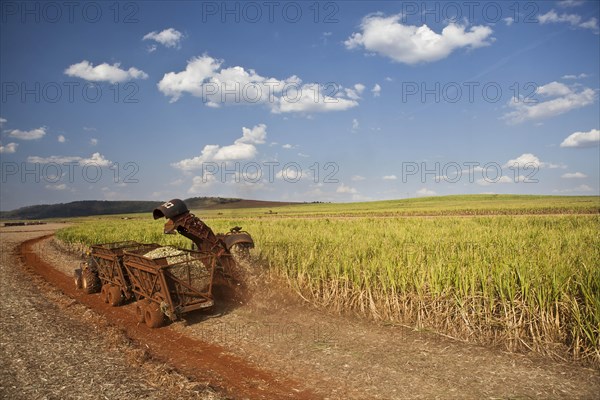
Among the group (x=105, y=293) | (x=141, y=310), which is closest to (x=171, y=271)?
(x=141, y=310)

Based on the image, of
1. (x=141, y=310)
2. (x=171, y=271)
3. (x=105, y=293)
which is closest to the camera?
(x=171, y=271)

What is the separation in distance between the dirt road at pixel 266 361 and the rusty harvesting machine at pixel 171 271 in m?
0.56

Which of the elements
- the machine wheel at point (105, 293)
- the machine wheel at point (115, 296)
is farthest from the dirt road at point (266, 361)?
the machine wheel at point (105, 293)

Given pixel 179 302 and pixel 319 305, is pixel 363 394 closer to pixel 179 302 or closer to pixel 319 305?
pixel 319 305

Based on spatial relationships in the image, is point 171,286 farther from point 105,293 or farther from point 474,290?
point 474,290

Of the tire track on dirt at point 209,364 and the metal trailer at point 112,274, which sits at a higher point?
the metal trailer at point 112,274

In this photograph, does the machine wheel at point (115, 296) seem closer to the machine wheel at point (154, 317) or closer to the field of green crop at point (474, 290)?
the machine wheel at point (154, 317)

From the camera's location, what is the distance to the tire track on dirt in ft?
19.0

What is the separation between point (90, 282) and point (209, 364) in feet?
24.9

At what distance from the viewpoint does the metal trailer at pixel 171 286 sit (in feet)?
28.3

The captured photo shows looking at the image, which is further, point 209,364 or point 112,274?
point 112,274

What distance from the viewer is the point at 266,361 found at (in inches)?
271

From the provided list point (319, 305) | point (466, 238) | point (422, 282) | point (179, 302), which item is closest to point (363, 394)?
point (422, 282)

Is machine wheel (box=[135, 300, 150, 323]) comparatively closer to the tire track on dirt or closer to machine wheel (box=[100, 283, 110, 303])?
the tire track on dirt
